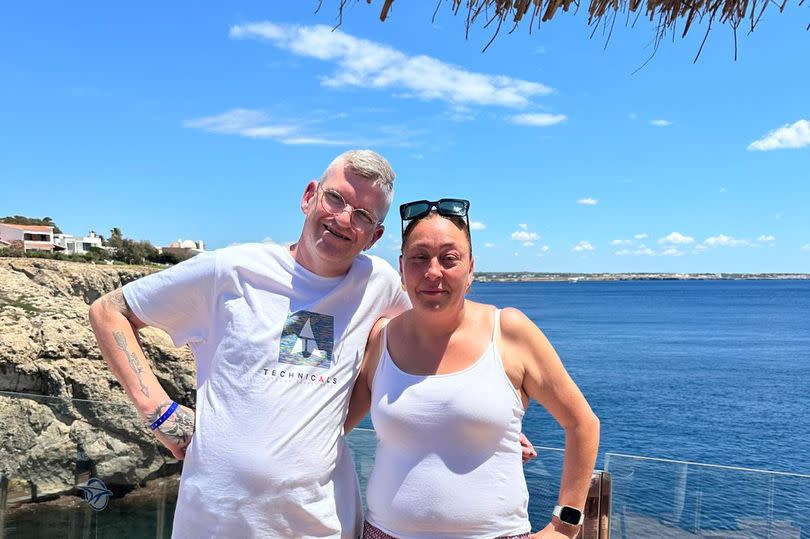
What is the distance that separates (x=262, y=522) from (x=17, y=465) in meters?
2.55

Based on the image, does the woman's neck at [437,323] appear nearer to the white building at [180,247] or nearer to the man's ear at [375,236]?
the man's ear at [375,236]

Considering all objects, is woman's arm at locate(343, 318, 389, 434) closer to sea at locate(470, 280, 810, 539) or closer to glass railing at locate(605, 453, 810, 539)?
sea at locate(470, 280, 810, 539)

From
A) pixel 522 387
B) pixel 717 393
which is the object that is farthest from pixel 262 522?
pixel 717 393

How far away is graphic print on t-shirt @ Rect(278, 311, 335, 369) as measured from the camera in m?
1.95

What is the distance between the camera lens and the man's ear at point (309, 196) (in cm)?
207

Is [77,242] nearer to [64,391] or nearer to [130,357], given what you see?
[64,391]

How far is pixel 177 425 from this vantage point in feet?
6.66

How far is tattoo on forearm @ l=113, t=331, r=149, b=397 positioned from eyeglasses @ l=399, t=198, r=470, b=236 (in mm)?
985

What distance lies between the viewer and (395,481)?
1805 mm

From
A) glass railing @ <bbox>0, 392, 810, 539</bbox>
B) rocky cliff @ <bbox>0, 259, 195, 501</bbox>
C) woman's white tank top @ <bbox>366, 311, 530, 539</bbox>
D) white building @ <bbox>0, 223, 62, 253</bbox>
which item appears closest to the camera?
woman's white tank top @ <bbox>366, 311, 530, 539</bbox>

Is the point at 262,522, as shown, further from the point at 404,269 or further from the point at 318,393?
the point at 404,269

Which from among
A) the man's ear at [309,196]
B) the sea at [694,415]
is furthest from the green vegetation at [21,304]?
the man's ear at [309,196]

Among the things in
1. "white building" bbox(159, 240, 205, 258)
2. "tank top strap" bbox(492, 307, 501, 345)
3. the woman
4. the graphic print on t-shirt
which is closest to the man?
the graphic print on t-shirt

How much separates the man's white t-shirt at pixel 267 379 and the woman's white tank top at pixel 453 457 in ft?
0.66
